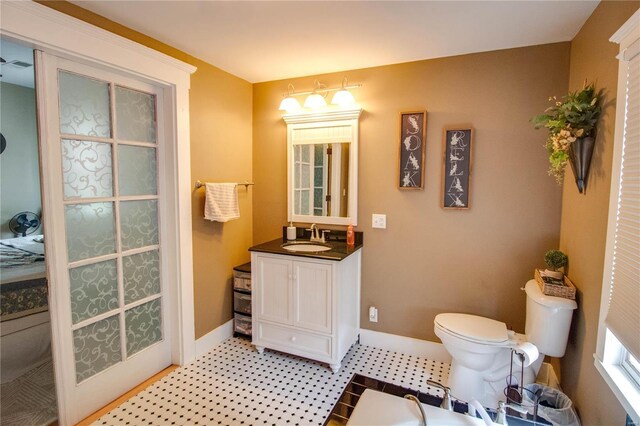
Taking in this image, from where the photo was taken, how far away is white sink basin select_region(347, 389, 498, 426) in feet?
4.32

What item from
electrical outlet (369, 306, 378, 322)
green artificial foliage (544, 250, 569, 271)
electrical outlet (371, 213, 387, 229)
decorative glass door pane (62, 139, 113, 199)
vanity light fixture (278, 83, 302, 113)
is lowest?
electrical outlet (369, 306, 378, 322)

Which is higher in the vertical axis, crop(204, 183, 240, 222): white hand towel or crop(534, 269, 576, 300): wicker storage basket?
crop(204, 183, 240, 222): white hand towel

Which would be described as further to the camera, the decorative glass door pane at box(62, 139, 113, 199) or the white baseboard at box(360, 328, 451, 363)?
the white baseboard at box(360, 328, 451, 363)

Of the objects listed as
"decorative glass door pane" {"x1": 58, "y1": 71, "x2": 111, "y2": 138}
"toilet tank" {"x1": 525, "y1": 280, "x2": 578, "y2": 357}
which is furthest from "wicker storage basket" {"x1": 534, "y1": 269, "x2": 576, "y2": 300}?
"decorative glass door pane" {"x1": 58, "y1": 71, "x2": 111, "y2": 138}

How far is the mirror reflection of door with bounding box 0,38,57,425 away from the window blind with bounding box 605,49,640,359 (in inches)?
110

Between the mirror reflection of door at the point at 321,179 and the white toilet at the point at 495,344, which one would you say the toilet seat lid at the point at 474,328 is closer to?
the white toilet at the point at 495,344

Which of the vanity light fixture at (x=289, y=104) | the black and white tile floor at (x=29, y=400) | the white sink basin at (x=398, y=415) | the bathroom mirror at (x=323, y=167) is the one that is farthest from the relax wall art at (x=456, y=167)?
the black and white tile floor at (x=29, y=400)

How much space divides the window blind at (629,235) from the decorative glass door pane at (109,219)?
2689mm

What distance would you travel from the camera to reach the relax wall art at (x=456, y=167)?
2459 mm

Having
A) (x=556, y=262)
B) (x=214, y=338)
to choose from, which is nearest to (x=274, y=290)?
(x=214, y=338)

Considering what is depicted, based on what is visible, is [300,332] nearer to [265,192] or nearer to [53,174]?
[265,192]

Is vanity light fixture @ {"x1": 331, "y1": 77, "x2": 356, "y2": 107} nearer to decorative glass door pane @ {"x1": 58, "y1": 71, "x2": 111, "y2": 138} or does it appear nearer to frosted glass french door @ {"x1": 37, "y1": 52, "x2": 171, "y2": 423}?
frosted glass french door @ {"x1": 37, "y1": 52, "x2": 171, "y2": 423}

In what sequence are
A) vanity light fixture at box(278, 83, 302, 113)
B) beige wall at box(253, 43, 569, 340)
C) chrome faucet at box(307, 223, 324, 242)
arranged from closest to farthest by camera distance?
1. beige wall at box(253, 43, 569, 340)
2. vanity light fixture at box(278, 83, 302, 113)
3. chrome faucet at box(307, 223, 324, 242)

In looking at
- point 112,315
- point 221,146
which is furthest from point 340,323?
point 221,146
